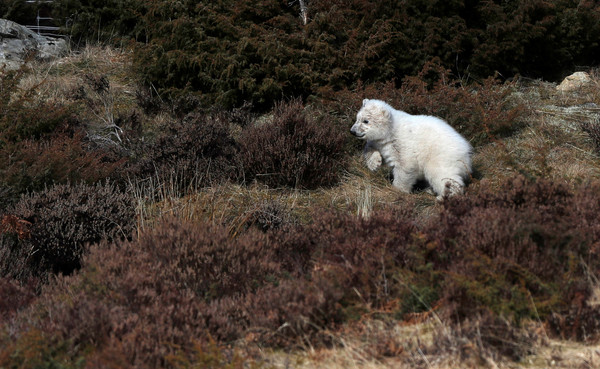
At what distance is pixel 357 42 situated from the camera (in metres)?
8.88

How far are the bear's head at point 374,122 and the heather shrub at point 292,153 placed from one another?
562 millimetres

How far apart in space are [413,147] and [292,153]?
1350mm

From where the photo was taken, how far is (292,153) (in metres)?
6.72

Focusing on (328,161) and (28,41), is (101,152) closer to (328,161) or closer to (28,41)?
(328,161)

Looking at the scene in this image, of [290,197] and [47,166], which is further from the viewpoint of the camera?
[290,197]

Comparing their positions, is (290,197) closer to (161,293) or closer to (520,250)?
(161,293)

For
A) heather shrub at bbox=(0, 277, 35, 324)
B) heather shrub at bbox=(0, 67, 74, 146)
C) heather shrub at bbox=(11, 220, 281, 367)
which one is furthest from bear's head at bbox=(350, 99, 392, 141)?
heather shrub at bbox=(0, 67, 74, 146)

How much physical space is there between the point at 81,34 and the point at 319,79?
17.5 feet

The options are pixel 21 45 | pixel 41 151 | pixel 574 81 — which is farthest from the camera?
pixel 21 45

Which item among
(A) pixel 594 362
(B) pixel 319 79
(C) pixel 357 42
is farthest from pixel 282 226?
(C) pixel 357 42

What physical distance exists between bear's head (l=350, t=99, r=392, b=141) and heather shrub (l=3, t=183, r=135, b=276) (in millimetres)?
2532

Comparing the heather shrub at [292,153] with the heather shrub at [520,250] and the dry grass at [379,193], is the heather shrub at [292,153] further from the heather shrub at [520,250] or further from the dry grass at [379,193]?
the heather shrub at [520,250]

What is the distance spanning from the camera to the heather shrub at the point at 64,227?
557 centimetres

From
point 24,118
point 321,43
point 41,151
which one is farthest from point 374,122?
point 24,118
